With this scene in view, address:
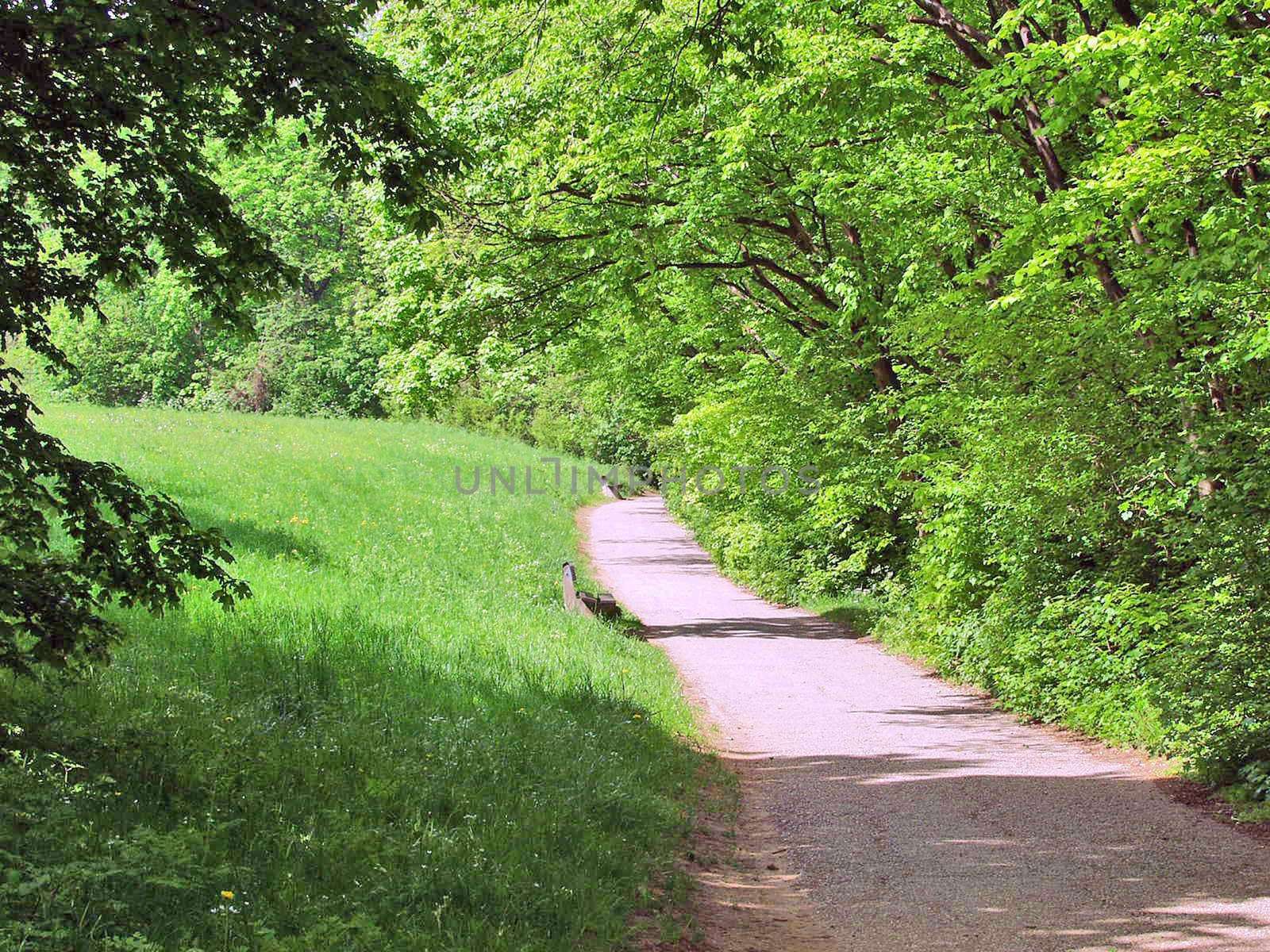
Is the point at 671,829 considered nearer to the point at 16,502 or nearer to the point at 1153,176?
the point at 16,502

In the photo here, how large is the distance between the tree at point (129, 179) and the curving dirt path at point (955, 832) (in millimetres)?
3804

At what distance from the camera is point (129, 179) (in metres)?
5.74

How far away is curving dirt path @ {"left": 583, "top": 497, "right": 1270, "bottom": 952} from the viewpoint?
19.8 ft

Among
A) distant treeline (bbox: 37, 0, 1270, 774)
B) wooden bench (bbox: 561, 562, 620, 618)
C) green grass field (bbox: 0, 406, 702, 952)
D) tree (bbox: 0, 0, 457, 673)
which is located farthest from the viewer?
wooden bench (bbox: 561, 562, 620, 618)

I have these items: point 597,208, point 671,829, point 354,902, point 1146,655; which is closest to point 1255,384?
point 1146,655

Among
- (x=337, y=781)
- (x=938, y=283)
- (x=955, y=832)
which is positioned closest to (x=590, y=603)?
(x=938, y=283)

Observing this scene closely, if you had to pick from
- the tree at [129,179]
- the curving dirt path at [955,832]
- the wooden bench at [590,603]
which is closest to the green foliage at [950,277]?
the curving dirt path at [955,832]

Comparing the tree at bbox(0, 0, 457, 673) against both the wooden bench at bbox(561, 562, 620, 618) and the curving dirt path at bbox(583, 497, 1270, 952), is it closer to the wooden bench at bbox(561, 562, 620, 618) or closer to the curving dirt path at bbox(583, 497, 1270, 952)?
the curving dirt path at bbox(583, 497, 1270, 952)

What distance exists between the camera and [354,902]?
16.0 ft

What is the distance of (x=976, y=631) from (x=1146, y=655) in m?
3.39

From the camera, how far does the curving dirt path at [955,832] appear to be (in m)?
6.02

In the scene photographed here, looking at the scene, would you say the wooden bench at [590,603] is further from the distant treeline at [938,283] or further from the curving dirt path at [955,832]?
the distant treeline at [938,283]

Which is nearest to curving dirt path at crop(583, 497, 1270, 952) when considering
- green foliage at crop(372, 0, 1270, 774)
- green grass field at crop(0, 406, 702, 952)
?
green grass field at crop(0, 406, 702, 952)

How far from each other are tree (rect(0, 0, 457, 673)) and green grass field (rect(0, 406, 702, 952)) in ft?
2.33
